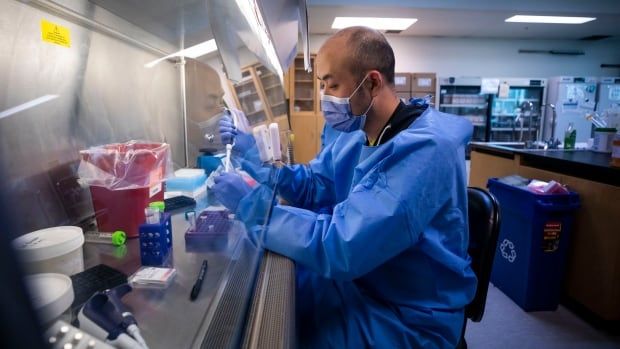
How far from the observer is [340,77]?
1.15 meters

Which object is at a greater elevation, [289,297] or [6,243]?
[6,243]

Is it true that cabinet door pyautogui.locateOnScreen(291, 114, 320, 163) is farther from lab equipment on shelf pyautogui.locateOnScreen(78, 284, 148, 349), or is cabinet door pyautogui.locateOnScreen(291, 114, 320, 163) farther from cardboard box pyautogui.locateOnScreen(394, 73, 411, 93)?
lab equipment on shelf pyautogui.locateOnScreen(78, 284, 148, 349)

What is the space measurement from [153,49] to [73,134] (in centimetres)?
55

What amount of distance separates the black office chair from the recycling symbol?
1.44 meters

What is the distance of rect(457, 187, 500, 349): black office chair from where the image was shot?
1.05 metres

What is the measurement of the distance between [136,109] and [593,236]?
2598mm

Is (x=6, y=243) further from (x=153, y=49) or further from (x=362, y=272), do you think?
(x=153, y=49)

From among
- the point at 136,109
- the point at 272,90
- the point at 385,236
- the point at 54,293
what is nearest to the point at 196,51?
the point at 136,109

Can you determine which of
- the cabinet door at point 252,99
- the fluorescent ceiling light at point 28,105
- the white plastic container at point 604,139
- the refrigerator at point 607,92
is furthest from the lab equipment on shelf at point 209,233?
the refrigerator at point 607,92

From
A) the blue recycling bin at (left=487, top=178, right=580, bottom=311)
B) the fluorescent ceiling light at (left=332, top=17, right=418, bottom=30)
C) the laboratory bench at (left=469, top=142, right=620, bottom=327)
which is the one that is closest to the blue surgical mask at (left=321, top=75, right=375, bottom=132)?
the blue recycling bin at (left=487, top=178, right=580, bottom=311)

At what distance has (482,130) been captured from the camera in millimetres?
5707

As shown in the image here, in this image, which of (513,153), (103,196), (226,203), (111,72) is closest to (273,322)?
(226,203)

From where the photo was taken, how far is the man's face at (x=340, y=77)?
1.12 metres

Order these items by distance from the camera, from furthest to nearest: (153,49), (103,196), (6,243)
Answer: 1. (153,49)
2. (103,196)
3. (6,243)
